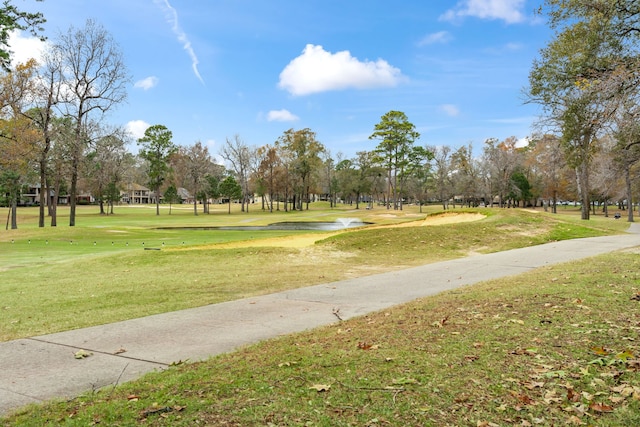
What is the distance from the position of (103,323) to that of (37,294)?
3592 millimetres

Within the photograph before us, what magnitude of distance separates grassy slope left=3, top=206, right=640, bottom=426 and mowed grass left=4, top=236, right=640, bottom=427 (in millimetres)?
14

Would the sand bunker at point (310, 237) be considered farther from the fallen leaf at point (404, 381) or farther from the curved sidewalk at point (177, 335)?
the fallen leaf at point (404, 381)

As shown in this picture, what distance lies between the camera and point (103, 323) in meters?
7.21

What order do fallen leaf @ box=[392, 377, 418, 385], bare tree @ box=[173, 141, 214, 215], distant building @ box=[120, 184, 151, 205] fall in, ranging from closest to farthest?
1. fallen leaf @ box=[392, 377, 418, 385]
2. bare tree @ box=[173, 141, 214, 215]
3. distant building @ box=[120, 184, 151, 205]

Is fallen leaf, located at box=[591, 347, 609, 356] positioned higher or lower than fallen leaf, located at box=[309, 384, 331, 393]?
higher

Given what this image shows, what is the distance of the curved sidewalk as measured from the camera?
4.75m

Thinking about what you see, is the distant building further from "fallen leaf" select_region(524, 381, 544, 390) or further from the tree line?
"fallen leaf" select_region(524, 381, 544, 390)

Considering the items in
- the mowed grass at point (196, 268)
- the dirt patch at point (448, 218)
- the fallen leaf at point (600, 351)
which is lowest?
the mowed grass at point (196, 268)

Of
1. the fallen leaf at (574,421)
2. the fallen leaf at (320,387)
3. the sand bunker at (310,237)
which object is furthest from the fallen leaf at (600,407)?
the sand bunker at (310,237)

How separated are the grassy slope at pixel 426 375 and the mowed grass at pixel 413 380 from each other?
0.05ft

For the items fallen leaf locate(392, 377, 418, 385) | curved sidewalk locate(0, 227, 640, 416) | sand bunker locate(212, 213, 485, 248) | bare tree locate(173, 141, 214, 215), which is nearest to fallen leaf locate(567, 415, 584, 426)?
fallen leaf locate(392, 377, 418, 385)

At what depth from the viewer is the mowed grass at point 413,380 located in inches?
142

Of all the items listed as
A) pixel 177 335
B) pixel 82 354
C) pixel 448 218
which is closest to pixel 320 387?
pixel 177 335

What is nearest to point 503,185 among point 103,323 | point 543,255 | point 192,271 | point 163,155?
point 163,155
